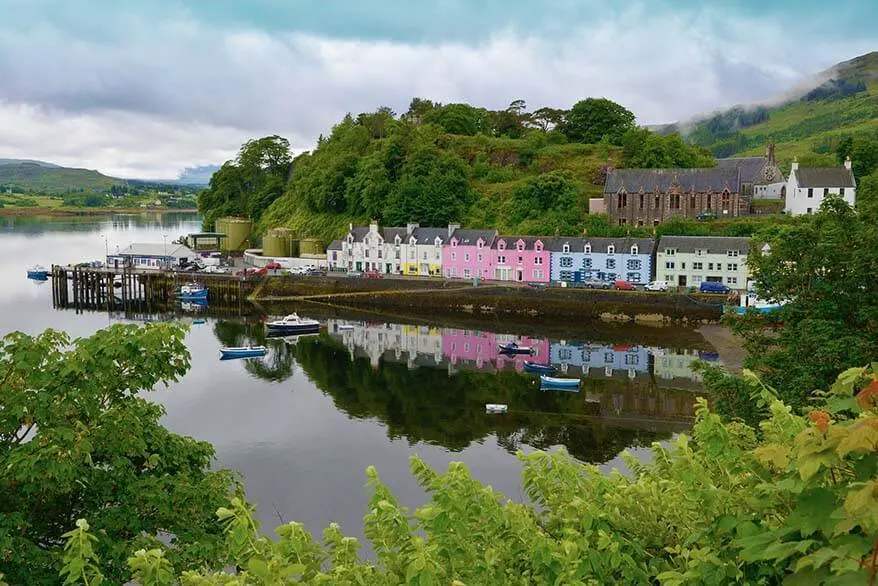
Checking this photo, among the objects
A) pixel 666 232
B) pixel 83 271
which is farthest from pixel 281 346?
pixel 666 232

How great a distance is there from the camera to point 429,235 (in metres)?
66.5

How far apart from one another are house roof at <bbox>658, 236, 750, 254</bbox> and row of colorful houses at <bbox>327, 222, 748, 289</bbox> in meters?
0.07

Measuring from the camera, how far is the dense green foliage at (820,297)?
18234mm

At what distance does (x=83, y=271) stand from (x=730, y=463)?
231ft

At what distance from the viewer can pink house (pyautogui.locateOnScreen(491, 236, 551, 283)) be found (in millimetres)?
61188

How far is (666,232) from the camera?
6391cm

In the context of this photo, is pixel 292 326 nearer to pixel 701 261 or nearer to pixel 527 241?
pixel 527 241

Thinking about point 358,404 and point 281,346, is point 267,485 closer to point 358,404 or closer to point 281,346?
point 358,404

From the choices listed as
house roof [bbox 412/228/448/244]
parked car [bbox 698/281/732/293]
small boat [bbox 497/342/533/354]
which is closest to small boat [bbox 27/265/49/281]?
house roof [bbox 412/228/448/244]

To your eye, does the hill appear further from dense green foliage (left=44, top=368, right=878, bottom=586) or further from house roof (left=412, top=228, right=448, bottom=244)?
dense green foliage (left=44, top=368, right=878, bottom=586)

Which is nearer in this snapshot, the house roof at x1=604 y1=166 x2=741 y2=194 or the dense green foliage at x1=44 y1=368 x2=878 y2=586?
the dense green foliage at x1=44 y1=368 x2=878 y2=586

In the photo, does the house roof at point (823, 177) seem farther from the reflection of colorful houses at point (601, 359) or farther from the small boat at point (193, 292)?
the small boat at point (193, 292)

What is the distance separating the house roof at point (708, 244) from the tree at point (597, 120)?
3786 centimetres

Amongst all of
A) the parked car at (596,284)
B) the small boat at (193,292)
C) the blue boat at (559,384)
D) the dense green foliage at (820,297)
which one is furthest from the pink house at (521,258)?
the dense green foliage at (820,297)
